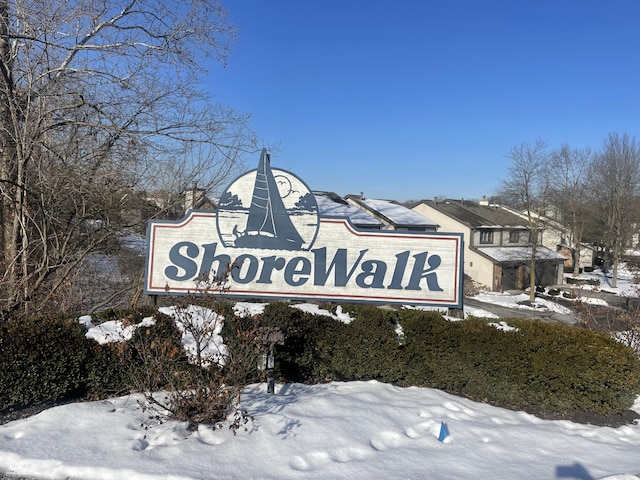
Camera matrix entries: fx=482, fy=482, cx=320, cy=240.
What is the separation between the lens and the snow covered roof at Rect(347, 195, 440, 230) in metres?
30.0

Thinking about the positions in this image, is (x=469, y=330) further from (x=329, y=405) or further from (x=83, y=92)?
(x=83, y=92)

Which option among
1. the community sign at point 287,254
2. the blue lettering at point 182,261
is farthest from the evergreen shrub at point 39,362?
the community sign at point 287,254

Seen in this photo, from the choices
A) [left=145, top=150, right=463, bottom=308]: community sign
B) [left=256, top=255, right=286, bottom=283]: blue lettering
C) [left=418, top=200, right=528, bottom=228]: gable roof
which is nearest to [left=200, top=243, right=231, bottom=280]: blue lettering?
[left=145, top=150, right=463, bottom=308]: community sign

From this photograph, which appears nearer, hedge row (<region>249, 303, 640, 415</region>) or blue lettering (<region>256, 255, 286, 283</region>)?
hedge row (<region>249, 303, 640, 415</region>)

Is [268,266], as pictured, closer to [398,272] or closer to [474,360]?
[398,272]

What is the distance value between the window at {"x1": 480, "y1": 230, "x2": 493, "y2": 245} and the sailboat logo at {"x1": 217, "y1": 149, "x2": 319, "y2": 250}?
34.8m

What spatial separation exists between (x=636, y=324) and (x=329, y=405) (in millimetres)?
5915

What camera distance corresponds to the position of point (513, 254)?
39.4m

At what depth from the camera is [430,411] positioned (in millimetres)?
5594

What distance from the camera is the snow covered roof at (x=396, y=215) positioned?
2995 cm

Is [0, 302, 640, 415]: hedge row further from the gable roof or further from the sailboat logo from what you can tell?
the gable roof

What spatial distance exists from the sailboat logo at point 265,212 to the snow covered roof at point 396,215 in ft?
72.8

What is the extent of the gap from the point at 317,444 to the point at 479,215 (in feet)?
138

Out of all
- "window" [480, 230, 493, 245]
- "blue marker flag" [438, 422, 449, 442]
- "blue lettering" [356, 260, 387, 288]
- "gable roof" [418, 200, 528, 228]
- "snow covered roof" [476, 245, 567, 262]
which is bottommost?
"blue marker flag" [438, 422, 449, 442]
